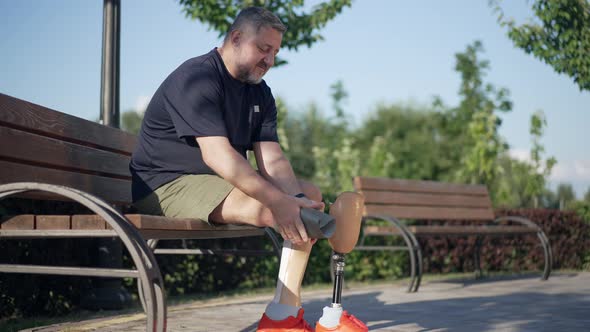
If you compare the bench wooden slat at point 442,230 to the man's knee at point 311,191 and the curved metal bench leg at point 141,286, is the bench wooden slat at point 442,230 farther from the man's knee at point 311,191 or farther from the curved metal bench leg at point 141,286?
the man's knee at point 311,191

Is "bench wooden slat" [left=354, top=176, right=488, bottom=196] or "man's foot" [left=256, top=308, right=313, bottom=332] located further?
"bench wooden slat" [left=354, top=176, right=488, bottom=196]

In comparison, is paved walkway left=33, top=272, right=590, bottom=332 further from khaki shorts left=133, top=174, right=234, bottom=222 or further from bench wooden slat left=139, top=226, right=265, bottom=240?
khaki shorts left=133, top=174, right=234, bottom=222

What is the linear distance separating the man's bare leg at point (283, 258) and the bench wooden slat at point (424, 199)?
3.16m

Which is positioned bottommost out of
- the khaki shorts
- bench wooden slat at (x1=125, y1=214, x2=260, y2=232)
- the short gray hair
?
bench wooden slat at (x1=125, y1=214, x2=260, y2=232)

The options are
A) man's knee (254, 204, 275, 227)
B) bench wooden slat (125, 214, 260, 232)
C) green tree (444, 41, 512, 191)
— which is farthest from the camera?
green tree (444, 41, 512, 191)

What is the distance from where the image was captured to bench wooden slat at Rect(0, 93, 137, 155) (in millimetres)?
2980

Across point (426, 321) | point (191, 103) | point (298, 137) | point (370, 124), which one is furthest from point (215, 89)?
point (370, 124)

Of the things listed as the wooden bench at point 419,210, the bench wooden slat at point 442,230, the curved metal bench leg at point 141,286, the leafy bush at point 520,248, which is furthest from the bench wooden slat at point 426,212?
the curved metal bench leg at point 141,286

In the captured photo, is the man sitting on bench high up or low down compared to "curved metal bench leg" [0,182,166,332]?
up

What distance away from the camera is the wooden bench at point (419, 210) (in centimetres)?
616

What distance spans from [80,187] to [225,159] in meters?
0.99

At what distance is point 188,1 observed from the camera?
7008 millimetres

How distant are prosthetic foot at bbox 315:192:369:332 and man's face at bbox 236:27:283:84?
27.3 inches

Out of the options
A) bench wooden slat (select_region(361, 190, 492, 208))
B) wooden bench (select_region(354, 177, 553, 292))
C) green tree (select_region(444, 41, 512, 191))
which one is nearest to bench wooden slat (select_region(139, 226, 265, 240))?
wooden bench (select_region(354, 177, 553, 292))
